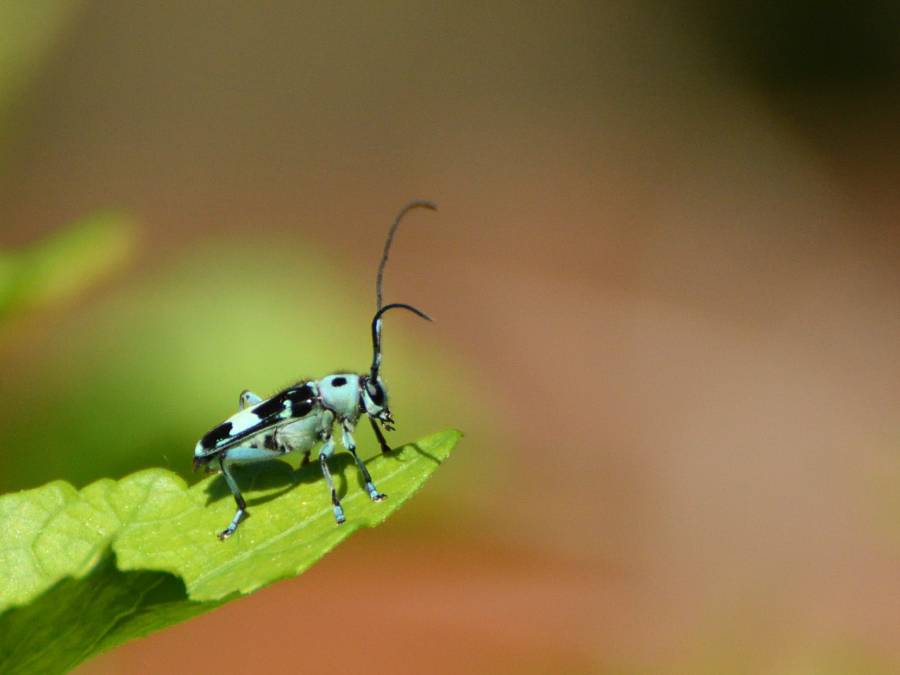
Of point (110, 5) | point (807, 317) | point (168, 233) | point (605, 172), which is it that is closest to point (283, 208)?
point (168, 233)

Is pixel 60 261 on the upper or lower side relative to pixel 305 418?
upper

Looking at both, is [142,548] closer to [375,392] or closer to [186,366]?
[375,392]

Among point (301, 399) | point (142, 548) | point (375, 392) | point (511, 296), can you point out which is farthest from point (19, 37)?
point (511, 296)

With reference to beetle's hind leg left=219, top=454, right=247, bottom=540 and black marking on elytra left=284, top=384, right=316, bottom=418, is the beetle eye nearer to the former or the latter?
black marking on elytra left=284, top=384, right=316, bottom=418

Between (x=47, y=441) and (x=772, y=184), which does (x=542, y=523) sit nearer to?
(x=47, y=441)

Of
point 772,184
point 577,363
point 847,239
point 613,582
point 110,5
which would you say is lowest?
point 613,582

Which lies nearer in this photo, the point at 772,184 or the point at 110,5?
the point at 772,184

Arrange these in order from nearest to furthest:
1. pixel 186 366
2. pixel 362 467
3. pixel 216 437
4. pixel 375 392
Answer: pixel 362 467, pixel 216 437, pixel 375 392, pixel 186 366
